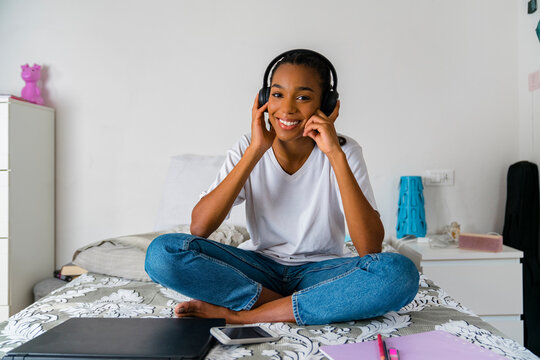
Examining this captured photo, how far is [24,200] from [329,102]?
1.73 metres

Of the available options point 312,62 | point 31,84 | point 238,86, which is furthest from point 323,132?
point 31,84

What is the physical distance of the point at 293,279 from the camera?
1.26m

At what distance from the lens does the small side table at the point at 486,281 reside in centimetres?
195

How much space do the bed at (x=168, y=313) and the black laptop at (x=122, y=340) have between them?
66 millimetres

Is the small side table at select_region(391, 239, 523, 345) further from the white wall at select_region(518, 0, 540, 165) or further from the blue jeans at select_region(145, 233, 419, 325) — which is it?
the blue jeans at select_region(145, 233, 419, 325)

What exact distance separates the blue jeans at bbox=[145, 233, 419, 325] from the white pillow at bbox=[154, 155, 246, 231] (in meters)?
0.88

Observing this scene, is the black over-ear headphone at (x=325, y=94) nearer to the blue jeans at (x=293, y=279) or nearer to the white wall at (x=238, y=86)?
the blue jeans at (x=293, y=279)

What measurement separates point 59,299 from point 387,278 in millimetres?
964

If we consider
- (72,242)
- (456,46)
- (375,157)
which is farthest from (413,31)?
(72,242)

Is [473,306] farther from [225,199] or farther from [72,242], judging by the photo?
[72,242]

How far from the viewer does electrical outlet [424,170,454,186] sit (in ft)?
7.89

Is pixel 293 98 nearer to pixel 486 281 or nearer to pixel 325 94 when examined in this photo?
pixel 325 94

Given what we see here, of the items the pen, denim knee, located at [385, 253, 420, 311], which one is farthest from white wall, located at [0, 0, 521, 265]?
the pen

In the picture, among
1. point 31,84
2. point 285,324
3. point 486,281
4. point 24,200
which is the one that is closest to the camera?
point 285,324
